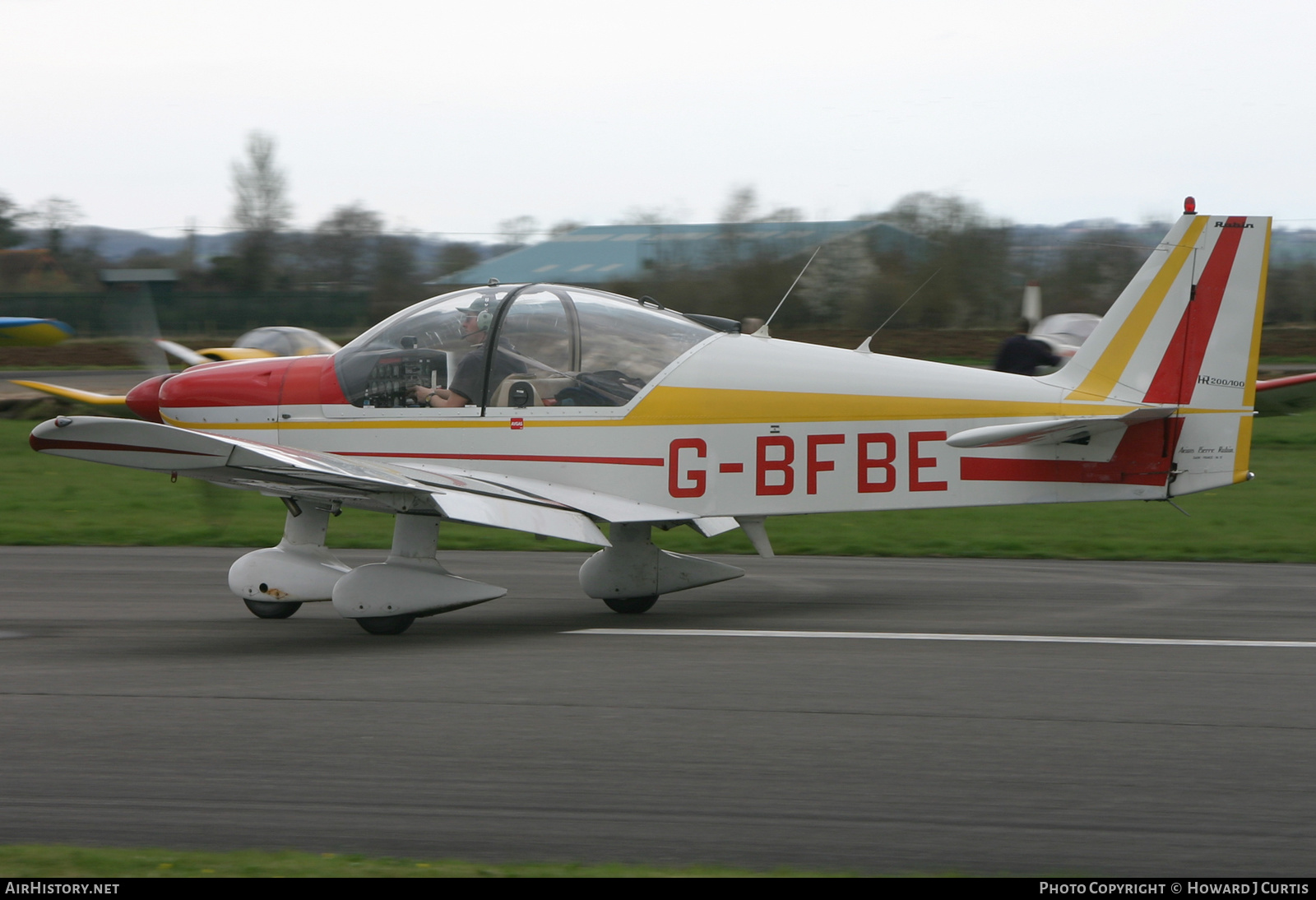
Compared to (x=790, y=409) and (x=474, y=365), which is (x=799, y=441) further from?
(x=474, y=365)

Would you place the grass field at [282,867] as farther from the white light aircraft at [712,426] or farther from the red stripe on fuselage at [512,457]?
the red stripe on fuselage at [512,457]

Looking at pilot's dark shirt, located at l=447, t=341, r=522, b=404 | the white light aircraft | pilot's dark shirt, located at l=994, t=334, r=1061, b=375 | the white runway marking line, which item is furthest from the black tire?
pilot's dark shirt, located at l=994, t=334, r=1061, b=375

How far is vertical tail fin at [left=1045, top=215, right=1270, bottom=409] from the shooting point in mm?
7863

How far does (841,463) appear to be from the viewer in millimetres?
7965

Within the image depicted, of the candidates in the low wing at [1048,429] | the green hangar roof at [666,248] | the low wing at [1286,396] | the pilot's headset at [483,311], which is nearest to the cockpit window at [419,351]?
the pilot's headset at [483,311]

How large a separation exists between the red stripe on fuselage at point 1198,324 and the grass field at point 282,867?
497cm

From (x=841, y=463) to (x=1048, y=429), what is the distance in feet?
4.12

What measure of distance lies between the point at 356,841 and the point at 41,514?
39.1 feet

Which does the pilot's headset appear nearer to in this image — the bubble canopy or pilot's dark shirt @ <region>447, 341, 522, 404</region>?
the bubble canopy

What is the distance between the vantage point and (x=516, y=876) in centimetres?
406

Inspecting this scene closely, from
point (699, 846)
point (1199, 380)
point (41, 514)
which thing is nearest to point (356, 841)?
point (699, 846)

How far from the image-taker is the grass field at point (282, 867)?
13.3ft

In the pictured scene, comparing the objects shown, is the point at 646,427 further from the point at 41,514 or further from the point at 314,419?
the point at 41,514

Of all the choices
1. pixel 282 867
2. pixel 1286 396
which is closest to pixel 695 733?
pixel 282 867
